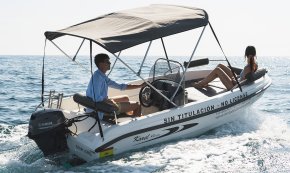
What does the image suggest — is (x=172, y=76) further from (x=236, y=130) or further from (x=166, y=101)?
(x=236, y=130)

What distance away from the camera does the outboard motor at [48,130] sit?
691 centimetres

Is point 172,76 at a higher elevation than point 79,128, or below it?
higher

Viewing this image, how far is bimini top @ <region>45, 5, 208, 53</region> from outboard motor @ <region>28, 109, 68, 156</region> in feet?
4.58

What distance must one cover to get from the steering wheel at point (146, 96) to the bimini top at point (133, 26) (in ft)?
4.66

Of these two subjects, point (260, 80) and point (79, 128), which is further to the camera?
point (260, 80)

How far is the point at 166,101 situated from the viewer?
27.5 ft

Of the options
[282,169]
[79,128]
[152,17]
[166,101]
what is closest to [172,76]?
[166,101]

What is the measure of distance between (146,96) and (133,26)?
1649 millimetres

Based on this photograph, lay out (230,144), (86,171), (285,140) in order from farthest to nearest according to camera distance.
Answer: (285,140)
(230,144)
(86,171)

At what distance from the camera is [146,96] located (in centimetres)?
857

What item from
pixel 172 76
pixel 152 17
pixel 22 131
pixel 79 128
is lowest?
pixel 22 131

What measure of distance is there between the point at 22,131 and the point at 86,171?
340cm

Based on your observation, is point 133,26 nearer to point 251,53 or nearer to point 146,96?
point 146,96

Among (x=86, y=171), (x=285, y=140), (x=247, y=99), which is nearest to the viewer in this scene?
(x=86, y=171)
